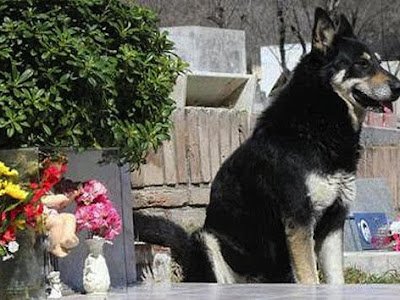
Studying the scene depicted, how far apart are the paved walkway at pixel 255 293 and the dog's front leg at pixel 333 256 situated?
993 millimetres

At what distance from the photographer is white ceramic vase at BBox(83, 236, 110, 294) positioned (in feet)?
20.0

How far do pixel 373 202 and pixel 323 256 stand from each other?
433 cm

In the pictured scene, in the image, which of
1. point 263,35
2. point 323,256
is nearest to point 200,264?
point 323,256

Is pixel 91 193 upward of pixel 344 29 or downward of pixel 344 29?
downward

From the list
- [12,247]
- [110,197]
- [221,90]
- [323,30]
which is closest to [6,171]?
[12,247]

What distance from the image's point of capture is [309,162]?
23.4 ft

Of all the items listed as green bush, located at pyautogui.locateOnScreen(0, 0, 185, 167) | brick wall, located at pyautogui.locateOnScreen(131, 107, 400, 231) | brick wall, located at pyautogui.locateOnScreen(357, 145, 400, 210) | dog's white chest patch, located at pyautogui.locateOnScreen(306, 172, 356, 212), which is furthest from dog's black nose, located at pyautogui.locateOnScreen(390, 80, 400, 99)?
brick wall, located at pyautogui.locateOnScreen(357, 145, 400, 210)

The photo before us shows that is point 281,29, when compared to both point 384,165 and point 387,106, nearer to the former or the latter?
point 384,165

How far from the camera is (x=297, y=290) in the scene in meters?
6.09

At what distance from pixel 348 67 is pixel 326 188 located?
2.88 feet

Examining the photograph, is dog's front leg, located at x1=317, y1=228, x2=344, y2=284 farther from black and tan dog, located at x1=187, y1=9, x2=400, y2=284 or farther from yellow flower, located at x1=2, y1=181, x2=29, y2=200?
yellow flower, located at x1=2, y1=181, x2=29, y2=200

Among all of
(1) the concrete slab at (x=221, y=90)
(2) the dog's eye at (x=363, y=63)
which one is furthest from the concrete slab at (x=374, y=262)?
(2) the dog's eye at (x=363, y=63)

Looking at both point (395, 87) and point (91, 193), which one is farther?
point (395, 87)

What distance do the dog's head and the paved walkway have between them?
160 cm
